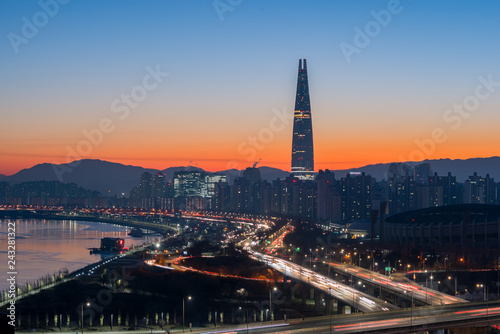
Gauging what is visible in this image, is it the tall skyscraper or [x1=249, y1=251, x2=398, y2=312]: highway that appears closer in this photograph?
[x1=249, y1=251, x2=398, y2=312]: highway

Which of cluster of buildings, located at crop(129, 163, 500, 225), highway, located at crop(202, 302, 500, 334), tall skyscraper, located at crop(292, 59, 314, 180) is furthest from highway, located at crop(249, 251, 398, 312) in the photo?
tall skyscraper, located at crop(292, 59, 314, 180)

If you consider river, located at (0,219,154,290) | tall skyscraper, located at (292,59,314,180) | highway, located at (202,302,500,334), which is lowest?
river, located at (0,219,154,290)

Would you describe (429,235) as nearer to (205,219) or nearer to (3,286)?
(3,286)

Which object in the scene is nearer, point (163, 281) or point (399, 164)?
point (163, 281)

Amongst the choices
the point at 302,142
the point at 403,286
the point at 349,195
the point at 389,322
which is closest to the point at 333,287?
the point at 403,286

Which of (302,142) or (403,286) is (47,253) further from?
(302,142)

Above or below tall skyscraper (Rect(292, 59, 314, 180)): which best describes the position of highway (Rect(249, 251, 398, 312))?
below

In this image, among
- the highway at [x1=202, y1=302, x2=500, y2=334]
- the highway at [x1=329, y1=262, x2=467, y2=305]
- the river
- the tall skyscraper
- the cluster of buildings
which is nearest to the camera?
the highway at [x1=202, y1=302, x2=500, y2=334]

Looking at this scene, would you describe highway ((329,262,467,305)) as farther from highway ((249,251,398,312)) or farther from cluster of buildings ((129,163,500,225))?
cluster of buildings ((129,163,500,225))

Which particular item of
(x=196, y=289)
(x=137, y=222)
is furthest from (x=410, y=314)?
(x=137, y=222)
